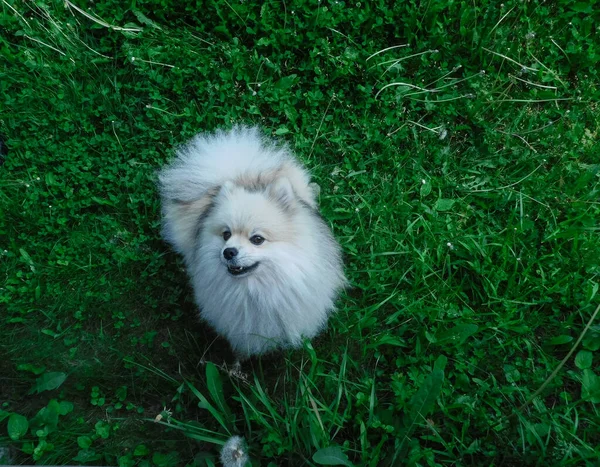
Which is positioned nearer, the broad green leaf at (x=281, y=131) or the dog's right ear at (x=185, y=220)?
the dog's right ear at (x=185, y=220)

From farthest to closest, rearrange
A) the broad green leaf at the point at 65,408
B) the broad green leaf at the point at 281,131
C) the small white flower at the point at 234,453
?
the broad green leaf at the point at 281,131 < the broad green leaf at the point at 65,408 < the small white flower at the point at 234,453

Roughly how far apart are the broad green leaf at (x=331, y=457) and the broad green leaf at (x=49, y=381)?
4.17ft

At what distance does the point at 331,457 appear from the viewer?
6.30ft

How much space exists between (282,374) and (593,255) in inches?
63.0

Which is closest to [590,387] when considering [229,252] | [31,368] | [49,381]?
[229,252]

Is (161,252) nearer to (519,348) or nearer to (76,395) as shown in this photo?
(76,395)

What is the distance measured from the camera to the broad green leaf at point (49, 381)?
7.54 feet

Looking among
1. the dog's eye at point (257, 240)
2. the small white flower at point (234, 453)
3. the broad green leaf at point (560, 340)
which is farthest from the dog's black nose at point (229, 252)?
the broad green leaf at point (560, 340)

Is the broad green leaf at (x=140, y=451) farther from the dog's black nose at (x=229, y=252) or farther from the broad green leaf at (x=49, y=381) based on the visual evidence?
the dog's black nose at (x=229, y=252)

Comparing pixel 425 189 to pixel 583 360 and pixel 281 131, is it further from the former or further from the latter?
pixel 583 360

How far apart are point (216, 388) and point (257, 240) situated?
737 mm

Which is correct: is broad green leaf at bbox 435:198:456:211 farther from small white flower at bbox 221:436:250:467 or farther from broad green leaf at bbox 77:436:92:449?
broad green leaf at bbox 77:436:92:449

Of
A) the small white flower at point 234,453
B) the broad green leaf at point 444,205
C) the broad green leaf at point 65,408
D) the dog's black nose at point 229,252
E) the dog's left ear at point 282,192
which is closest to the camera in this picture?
the dog's black nose at point 229,252

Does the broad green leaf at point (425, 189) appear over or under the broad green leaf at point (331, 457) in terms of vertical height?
over
